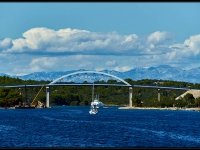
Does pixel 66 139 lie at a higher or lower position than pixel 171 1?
lower

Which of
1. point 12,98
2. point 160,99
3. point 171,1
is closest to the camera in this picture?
point 171,1

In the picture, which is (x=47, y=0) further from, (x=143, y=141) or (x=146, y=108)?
(x=146, y=108)

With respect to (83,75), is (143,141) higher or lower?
lower

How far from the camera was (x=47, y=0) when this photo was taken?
48.9 feet

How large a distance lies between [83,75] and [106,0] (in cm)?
18438

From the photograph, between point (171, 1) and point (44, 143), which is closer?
point (171, 1)

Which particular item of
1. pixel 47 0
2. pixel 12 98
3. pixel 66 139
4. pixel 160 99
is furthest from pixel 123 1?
pixel 160 99

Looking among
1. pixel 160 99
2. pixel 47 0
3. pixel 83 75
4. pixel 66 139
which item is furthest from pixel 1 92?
pixel 47 0

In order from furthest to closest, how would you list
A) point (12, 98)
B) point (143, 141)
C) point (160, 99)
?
point (160, 99) < point (12, 98) < point (143, 141)

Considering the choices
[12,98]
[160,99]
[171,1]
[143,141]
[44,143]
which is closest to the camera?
[171,1]

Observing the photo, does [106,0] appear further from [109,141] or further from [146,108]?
[146,108]

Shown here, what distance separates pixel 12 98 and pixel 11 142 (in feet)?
436

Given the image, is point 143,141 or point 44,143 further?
point 143,141

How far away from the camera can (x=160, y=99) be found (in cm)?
19375
